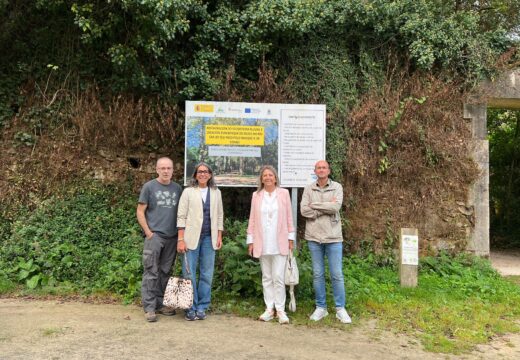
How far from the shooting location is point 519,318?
5074 mm

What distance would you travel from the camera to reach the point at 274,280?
4738mm

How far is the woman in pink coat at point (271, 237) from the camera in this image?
4.69m

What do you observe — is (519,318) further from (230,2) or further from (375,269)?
(230,2)

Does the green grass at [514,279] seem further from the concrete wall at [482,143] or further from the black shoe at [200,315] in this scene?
the black shoe at [200,315]

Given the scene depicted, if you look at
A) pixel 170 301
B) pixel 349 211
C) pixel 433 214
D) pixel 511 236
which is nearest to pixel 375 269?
pixel 349 211

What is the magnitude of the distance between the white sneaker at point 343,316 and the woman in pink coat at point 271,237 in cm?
62

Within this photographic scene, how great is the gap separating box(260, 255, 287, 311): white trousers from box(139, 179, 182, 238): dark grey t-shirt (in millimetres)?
1109

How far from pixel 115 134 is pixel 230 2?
3010 mm

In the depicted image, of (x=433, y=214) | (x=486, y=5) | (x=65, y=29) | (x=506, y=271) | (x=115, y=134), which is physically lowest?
(x=506, y=271)

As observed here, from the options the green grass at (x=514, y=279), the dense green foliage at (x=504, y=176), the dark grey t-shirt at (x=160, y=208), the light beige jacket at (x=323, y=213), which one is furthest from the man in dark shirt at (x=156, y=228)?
the dense green foliage at (x=504, y=176)

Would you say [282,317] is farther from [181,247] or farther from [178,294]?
[181,247]

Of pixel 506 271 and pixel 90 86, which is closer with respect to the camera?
pixel 90 86

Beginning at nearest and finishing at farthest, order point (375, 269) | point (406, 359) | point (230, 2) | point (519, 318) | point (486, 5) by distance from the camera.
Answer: point (406, 359)
point (519, 318)
point (375, 269)
point (230, 2)
point (486, 5)

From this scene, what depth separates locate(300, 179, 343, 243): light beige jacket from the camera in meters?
4.72
